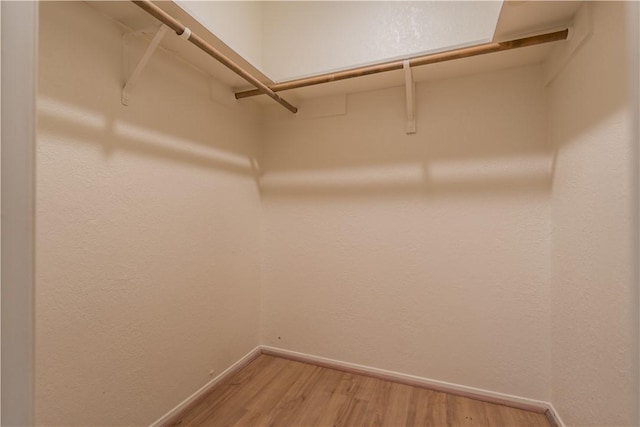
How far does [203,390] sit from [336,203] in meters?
1.49

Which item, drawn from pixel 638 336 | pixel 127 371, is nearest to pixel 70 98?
pixel 127 371

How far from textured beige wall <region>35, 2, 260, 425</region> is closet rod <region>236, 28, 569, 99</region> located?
0.51 meters

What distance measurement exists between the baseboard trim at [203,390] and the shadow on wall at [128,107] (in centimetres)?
136

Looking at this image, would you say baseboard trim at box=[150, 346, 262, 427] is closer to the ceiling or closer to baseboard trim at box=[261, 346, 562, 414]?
baseboard trim at box=[261, 346, 562, 414]

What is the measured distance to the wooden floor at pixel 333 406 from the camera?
60.9 inches

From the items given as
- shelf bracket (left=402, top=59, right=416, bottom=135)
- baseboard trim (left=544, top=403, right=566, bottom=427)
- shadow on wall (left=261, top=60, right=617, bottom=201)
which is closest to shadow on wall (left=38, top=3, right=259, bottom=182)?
shadow on wall (left=261, top=60, right=617, bottom=201)

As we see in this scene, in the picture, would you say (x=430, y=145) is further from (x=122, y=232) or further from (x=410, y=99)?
(x=122, y=232)

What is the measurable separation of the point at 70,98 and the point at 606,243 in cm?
218

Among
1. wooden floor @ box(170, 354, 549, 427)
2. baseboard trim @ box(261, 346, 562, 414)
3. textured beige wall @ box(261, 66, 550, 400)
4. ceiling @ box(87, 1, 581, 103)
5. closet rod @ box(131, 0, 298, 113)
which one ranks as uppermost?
ceiling @ box(87, 1, 581, 103)

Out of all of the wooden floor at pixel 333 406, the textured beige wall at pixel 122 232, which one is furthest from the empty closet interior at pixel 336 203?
the wooden floor at pixel 333 406

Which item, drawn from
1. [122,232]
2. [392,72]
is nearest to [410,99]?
[392,72]

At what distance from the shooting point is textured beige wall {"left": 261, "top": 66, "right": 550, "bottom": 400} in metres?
1.67

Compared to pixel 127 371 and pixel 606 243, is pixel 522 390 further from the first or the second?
pixel 127 371

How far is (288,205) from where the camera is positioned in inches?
89.2
